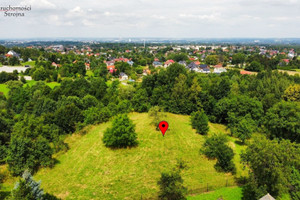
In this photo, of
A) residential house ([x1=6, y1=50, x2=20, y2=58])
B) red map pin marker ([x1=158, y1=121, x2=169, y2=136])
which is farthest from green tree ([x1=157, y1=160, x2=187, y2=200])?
residential house ([x1=6, y1=50, x2=20, y2=58])

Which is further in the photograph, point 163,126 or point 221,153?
point 163,126

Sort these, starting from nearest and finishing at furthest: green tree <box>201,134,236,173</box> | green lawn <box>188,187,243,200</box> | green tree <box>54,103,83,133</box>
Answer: green lawn <box>188,187,243,200</box> → green tree <box>201,134,236,173</box> → green tree <box>54,103,83,133</box>

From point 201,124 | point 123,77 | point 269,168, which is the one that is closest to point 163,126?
point 201,124

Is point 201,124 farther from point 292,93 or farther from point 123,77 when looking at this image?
point 123,77

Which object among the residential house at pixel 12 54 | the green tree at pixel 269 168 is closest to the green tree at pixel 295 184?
the green tree at pixel 269 168

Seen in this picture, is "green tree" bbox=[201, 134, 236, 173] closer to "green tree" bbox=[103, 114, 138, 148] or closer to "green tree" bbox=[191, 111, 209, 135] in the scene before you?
"green tree" bbox=[191, 111, 209, 135]

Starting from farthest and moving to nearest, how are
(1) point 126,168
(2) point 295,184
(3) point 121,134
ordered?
(3) point 121,134
(1) point 126,168
(2) point 295,184

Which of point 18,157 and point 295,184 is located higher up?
point 18,157

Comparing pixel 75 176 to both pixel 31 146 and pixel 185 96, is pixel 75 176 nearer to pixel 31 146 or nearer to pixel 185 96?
pixel 31 146
